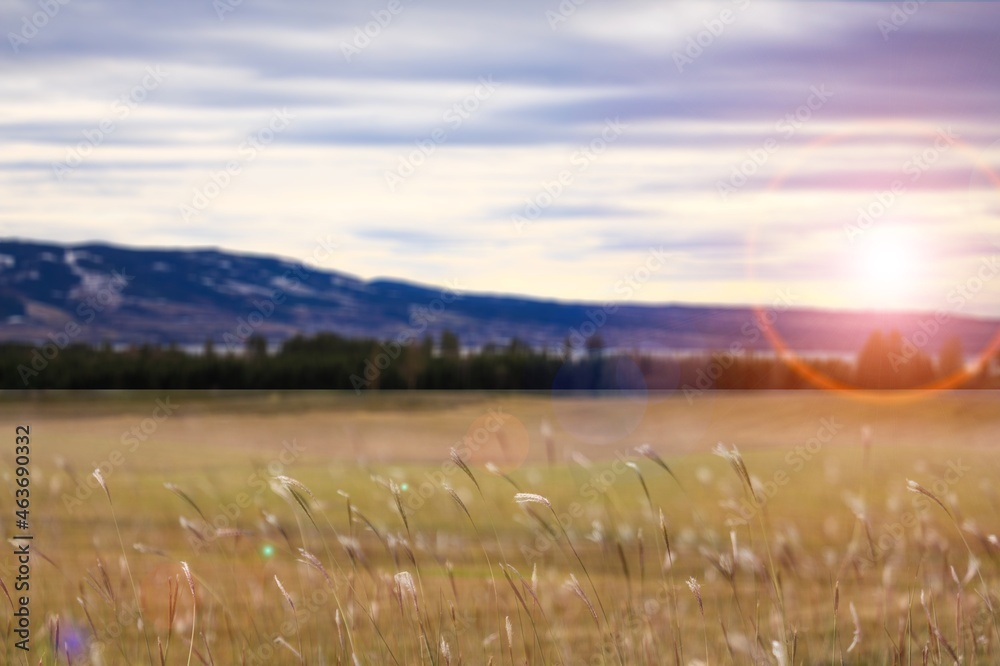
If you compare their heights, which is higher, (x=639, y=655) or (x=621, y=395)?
(x=639, y=655)

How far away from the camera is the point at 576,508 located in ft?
33.6

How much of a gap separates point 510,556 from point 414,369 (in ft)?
132

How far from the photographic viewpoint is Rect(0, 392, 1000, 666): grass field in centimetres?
422

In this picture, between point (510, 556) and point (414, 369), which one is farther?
point (414, 369)

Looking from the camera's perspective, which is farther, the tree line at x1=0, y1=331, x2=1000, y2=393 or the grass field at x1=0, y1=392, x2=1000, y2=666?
the tree line at x1=0, y1=331, x2=1000, y2=393

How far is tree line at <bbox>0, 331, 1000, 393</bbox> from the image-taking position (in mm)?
48219

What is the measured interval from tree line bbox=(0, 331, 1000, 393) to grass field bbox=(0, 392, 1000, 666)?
2515cm

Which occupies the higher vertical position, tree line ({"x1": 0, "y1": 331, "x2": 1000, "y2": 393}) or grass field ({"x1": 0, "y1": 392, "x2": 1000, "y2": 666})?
grass field ({"x1": 0, "y1": 392, "x2": 1000, "y2": 666})

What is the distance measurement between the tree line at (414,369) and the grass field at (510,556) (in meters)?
25.2

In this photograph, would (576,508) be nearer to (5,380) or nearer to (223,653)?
(223,653)

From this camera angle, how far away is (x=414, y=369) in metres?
49.2

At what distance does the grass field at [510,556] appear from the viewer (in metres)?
4.22

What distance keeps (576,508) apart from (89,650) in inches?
243

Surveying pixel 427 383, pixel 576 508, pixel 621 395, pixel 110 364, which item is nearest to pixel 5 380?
pixel 110 364
